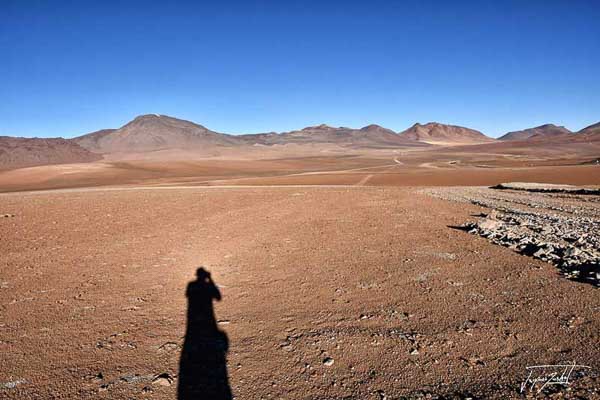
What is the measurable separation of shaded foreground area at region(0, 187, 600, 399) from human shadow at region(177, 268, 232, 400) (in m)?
0.06

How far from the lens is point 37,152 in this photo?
12612 cm

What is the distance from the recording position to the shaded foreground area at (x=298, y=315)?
3.41 meters

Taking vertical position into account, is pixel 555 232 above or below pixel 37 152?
below

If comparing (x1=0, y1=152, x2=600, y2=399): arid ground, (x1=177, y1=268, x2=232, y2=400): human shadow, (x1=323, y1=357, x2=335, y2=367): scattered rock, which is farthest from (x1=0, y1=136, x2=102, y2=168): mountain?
(x1=323, y1=357, x2=335, y2=367): scattered rock

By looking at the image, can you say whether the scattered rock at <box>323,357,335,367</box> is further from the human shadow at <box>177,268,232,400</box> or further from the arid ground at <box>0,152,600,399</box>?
the human shadow at <box>177,268,232,400</box>

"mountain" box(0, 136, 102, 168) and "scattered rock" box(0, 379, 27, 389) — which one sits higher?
"mountain" box(0, 136, 102, 168)

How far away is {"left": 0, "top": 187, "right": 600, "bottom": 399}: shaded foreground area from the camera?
3406mm

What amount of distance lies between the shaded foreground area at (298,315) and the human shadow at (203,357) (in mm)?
A: 62

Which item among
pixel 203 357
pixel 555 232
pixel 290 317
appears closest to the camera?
pixel 203 357

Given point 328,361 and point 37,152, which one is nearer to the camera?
point 328,361

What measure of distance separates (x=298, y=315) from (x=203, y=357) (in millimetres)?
1409

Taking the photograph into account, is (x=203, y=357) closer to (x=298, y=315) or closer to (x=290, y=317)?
(x=290, y=317)

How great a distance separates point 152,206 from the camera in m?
15.1

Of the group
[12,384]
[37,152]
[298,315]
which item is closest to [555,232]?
[298,315]
